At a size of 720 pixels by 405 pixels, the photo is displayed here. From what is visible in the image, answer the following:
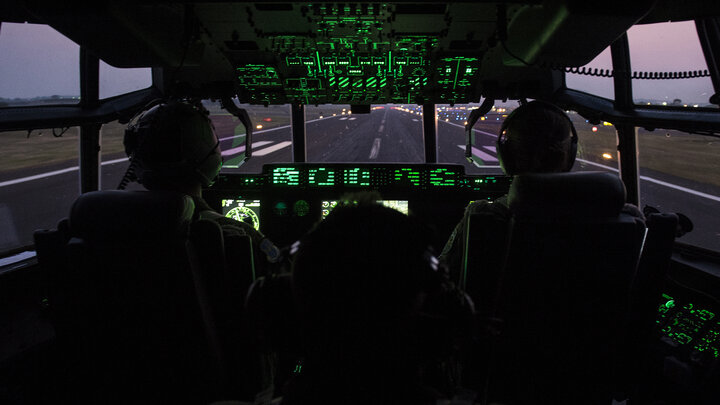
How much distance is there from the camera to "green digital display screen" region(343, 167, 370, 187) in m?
2.54

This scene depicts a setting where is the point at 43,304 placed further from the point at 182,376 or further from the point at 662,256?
the point at 662,256

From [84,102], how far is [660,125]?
11.3ft

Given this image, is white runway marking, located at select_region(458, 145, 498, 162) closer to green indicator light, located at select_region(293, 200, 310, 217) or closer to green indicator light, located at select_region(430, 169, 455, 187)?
green indicator light, located at select_region(430, 169, 455, 187)

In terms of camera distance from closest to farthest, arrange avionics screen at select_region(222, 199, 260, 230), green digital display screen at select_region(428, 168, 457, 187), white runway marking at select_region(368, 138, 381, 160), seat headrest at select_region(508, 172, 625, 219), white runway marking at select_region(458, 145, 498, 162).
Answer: seat headrest at select_region(508, 172, 625, 219), green digital display screen at select_region(428, 168, 457, 187), avionics screen at select_region(222, 199, 260, 230), white runway marking at select_region(458, 145, 498, 162), white runway marking at select_region(368, 138, 381, 160)

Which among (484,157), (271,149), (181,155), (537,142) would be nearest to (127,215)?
(181,155)

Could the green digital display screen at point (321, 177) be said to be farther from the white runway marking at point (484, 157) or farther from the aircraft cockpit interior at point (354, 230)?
the white runway marking at point (484, 157)

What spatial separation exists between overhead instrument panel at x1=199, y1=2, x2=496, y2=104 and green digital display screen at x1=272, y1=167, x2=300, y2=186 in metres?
0.59

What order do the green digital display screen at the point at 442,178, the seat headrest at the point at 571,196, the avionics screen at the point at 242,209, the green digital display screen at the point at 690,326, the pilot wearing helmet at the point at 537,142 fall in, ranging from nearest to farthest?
the seat headrest at the point at 571,196 < the pilot wearing helmet at the point at 537,142 < the green digital display screen at the point at 690,326 < the green digital display screen at the point at 442,178 < the avionics screen at the point at 242,209

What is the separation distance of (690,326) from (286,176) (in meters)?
2.28

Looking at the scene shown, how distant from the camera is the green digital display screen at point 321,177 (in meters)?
2.54

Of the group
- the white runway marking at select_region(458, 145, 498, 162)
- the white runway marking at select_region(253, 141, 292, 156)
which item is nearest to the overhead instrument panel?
the white runway marking at select_region(458, 145, 498, 162)

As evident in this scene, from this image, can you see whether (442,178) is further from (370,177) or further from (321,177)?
(321,177)

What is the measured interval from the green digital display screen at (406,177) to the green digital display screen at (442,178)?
0.08 m

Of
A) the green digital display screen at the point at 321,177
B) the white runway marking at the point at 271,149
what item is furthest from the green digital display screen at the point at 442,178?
the white runway marking at the point at 271,149
